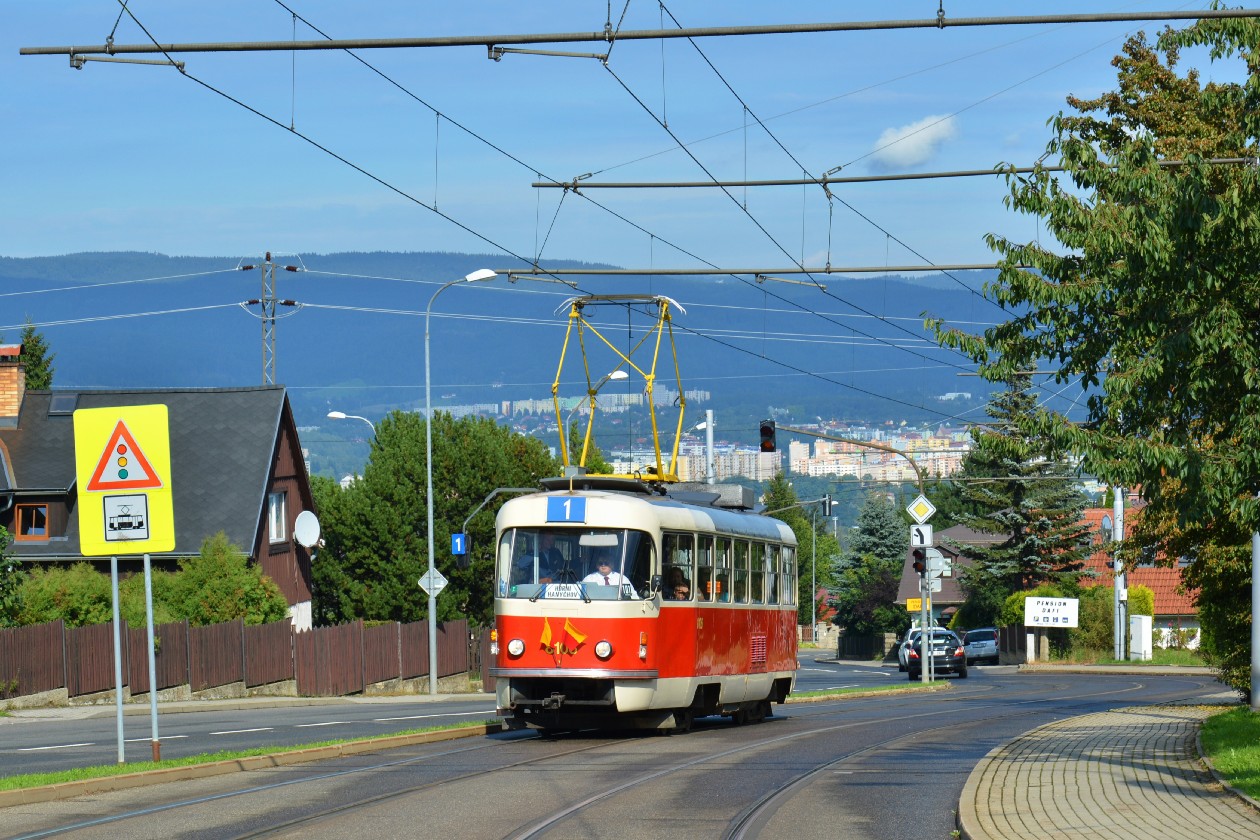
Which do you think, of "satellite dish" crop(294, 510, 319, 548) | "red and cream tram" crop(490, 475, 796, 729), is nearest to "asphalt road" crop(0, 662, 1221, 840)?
"red and cream tram" crop(490, 475, 796, 729)

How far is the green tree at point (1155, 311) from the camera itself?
511 inches

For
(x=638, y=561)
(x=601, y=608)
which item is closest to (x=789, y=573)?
(x=638, y=561)

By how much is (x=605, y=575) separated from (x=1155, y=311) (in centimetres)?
894

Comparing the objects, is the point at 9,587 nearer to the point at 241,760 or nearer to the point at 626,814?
the point at 241,760

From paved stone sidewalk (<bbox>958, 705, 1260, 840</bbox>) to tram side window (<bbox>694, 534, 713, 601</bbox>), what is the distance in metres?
4.57

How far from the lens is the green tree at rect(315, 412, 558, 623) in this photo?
184 ft

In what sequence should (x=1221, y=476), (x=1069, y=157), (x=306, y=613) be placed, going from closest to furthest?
(x=1221, y=476) < (x=1069, y=157) < (x=306, y=613)

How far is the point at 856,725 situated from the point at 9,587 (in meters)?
19.6

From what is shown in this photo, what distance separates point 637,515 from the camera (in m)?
20.8

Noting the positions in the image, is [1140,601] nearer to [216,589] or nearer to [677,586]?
[216,589]

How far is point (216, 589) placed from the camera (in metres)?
41.8

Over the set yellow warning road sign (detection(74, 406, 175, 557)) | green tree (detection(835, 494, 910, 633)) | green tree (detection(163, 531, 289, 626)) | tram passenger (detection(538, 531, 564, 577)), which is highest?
yellow warning road sign (detection(74, 406, 175, 557))

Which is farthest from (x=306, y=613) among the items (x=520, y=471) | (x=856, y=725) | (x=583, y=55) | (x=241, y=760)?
(x=583, y=55)

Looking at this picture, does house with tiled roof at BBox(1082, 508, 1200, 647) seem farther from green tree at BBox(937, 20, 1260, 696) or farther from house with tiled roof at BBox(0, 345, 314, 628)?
green tree at BBox(937, 20, 1260, 696)
